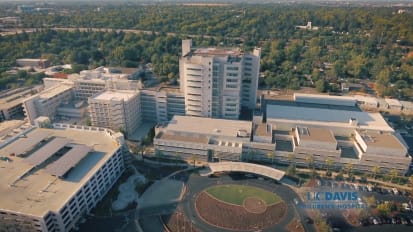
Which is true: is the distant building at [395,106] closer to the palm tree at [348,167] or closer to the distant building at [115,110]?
the palm tree at [348,167]

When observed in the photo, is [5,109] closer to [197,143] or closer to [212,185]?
[197,143]

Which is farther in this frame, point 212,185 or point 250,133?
point 250,133

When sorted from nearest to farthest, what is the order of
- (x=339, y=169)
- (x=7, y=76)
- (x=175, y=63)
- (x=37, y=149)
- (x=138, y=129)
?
1. (x=37, y=149)
2. (x=339, y=169)
3. (x=138, y=129)
4. (x=7, y=76)
5. (x=175, y=63)

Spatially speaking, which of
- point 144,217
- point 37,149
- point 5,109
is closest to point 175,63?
point 5,109

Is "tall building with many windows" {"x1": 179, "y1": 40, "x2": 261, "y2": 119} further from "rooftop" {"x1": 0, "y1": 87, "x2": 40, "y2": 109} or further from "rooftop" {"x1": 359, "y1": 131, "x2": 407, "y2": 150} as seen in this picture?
"rooftop" {"x1": 0, "y1": 87, "x2": 40, "y2": 109}

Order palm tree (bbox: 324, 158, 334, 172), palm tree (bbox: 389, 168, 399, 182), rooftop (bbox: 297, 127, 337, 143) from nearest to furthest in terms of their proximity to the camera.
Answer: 1. palm tree (bbox: 389, 168, 399, 182)
2. palm tree (bbox: 324, 158, 334, 172)
3. rooftop (bbox: 297, 127, 337, 143)

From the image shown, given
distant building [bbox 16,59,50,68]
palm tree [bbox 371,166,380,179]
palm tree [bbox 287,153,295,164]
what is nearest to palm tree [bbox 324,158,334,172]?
palm tree [bbox 287,153,295,164]
